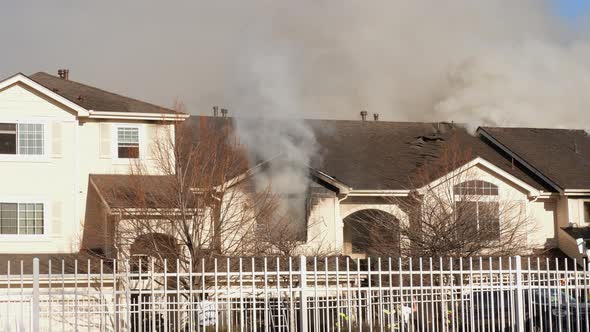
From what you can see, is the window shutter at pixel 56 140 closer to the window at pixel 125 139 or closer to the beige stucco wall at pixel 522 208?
the window at pixel 125 139

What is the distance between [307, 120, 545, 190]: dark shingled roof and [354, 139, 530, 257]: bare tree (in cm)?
126

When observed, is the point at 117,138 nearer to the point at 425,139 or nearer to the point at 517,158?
the point at 425,139

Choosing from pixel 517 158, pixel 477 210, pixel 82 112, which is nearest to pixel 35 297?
pixel 82 112

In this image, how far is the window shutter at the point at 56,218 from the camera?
37.3 meters

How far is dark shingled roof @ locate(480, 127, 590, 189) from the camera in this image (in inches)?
1842

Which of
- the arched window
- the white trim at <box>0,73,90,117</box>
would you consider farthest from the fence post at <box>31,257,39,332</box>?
the white trim at <box>0,73,90,117</box>

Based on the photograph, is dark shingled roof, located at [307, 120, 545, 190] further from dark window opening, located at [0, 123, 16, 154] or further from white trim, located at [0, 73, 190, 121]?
dark window opening, located at [0, 123, 16, 154]

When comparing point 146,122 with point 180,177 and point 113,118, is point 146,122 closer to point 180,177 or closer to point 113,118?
point 113,118

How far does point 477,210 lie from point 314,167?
24.9 feet

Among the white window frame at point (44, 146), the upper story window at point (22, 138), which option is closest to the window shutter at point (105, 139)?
the white window frame at point (44, 146)

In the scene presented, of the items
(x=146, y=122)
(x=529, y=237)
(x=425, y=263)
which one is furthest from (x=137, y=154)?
(x=529, y=237)

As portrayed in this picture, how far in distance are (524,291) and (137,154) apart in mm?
23114

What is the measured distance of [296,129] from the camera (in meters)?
44.7

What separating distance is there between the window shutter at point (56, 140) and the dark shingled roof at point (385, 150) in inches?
418
